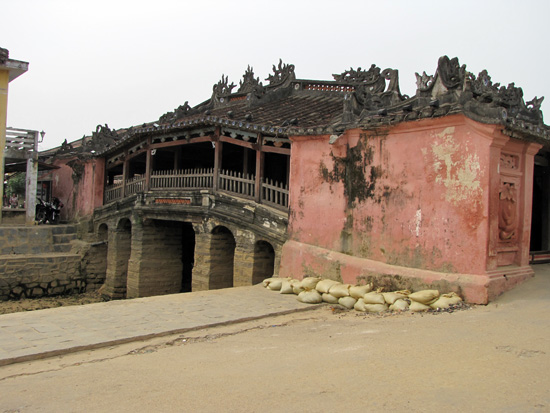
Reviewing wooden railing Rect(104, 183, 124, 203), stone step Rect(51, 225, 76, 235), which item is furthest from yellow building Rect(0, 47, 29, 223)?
wooden railing Rect(104, 183, 124, 203)

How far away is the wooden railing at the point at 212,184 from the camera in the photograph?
10500mm

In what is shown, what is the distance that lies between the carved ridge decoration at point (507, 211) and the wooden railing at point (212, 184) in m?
4.47

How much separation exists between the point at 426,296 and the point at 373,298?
82 centimetres

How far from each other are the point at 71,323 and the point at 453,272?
5.42 meters

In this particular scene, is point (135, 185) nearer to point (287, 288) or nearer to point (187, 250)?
point (187, 250)

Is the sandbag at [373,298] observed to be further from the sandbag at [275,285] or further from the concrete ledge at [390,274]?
the sandbag at [275,285]

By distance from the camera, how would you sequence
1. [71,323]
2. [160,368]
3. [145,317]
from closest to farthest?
[160,368]
[71,323]
[145,317]

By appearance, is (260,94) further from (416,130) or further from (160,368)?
(160,368)

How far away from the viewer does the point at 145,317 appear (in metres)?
6.50

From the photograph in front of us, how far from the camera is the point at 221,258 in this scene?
11523 mm

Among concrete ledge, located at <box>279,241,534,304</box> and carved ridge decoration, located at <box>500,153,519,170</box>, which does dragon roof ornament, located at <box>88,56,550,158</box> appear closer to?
carved ridge decoration, located at <box>500,153,519,170</box>

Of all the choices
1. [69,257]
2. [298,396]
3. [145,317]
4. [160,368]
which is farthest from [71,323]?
[69,257]

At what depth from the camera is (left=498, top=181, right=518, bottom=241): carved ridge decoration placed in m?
6.79

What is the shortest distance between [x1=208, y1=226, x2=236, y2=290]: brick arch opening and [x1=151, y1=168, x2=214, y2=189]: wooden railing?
1382 mm
